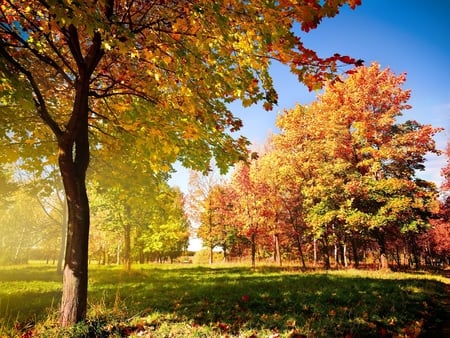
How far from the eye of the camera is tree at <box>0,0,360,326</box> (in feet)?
12.8

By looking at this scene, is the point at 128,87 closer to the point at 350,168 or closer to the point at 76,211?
the point at 76,211

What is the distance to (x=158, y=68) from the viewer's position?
5156 mm

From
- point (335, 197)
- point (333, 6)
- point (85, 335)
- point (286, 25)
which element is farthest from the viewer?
point (335, 197)

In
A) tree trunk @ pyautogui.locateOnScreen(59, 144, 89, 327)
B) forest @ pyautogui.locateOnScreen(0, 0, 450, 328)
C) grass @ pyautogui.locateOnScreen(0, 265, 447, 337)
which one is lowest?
grass @ pyautogui.locateOnScreen(0, 265, 447, 337)

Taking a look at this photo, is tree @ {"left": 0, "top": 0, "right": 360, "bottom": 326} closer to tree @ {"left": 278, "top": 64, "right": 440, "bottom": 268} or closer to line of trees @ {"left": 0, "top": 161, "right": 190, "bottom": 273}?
line of trees @ {"left": 0, "top": 161, "right": 190, "bottom": 273}

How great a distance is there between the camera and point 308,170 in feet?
66.4

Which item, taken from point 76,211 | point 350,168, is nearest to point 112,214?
point 76,211

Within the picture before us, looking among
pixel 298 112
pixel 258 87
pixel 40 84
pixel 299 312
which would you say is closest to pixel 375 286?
pixel 299 312

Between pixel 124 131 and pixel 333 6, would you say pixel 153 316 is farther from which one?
pixel 333 6

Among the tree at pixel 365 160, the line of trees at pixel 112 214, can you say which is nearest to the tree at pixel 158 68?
the line of trees at pixel 112 214

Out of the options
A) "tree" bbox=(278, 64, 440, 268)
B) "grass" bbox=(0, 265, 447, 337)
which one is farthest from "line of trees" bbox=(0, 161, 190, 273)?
"tree" bbox=(278, 64, 440, 268)

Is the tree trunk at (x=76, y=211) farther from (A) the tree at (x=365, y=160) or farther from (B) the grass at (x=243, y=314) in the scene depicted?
(A) the tree at (x=365, y=160)

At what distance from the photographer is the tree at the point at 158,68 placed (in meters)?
3.89

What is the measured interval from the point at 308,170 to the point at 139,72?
1625 cm
